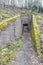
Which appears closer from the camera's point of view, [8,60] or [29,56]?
[8,60]

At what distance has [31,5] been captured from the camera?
1612 inches

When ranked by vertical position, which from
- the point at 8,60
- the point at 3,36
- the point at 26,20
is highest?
the point at 3,36

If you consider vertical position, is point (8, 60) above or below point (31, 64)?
above

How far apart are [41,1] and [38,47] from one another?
114 feet

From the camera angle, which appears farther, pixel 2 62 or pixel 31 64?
pixel 31 64

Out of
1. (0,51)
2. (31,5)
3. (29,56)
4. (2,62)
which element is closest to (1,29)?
(0,51)

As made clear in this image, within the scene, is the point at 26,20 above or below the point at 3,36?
below

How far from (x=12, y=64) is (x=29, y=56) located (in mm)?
2390

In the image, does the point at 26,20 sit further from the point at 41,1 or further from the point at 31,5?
the point at 41,1

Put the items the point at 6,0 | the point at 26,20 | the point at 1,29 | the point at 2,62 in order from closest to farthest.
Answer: the point at 2,62
the point at 1,29
the point at 26,20
the point at 6,0

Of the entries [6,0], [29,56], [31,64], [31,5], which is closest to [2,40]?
[31,64]

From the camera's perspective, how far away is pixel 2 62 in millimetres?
6105

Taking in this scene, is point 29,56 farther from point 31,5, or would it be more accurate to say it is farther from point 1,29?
point 31,5

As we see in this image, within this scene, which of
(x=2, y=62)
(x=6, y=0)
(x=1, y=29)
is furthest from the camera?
(x=6, y=0)
